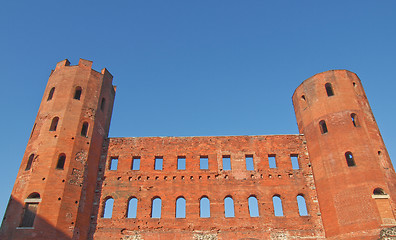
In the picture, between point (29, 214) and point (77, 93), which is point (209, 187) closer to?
point (29, 214)

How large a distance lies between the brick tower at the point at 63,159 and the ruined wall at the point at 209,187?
1485 millimetres

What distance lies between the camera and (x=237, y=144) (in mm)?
22297

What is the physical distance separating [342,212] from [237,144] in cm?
784

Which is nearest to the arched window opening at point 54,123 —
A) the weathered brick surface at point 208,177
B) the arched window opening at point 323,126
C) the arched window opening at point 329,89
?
the weathered brick surface at point 208,177

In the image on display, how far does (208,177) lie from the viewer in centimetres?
2097

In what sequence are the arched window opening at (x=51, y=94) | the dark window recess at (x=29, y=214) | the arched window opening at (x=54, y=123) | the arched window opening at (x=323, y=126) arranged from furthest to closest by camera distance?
the arched window opening at (x=51, y=94)
the arched window opening at (x=323, y=126)
the arched window opening at (x=54, y=123)
the dark window recess at (x=29, y=214)

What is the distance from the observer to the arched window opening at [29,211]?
17.5 meters

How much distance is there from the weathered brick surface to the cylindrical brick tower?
0.20ft

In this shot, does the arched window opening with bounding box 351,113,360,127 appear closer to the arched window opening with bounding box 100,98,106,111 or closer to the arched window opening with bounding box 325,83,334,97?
the arched window opening with bounding box 325,83,334,97

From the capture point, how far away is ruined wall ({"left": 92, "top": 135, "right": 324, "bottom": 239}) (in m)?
19.0

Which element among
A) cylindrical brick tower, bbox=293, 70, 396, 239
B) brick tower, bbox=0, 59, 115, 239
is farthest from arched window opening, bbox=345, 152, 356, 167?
brick tower, bbox=0, 59, 115, 239

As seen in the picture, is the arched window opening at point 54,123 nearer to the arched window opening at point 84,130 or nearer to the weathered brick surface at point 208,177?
the weathered brick surface at point 208,177

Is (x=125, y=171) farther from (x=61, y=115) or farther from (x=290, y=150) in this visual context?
(x=290, y=150)

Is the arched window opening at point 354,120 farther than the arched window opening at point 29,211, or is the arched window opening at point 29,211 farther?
the arched window opening at point 354,120
